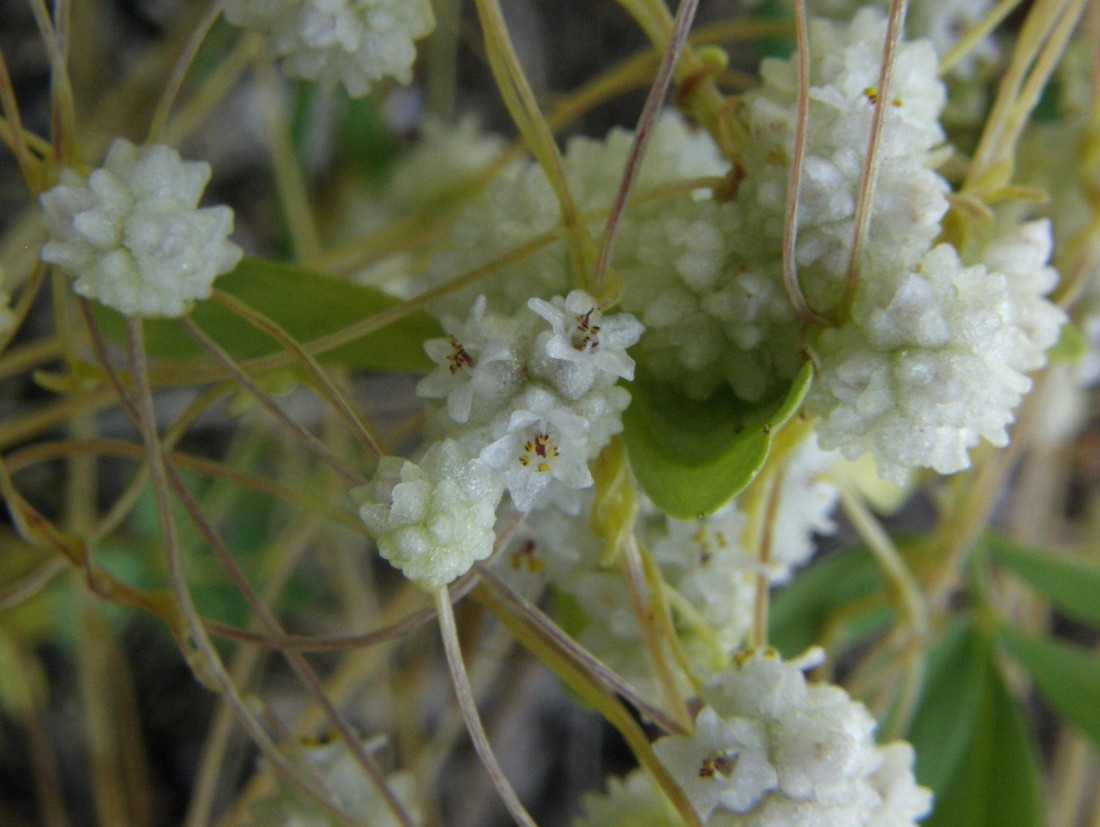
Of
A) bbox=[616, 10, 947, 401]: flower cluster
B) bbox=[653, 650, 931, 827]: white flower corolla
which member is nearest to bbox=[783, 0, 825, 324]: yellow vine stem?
bbox=[616, 10, 947, 401]: flower cluster

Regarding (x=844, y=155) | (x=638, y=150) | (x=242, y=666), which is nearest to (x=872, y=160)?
(x=844, y=155)

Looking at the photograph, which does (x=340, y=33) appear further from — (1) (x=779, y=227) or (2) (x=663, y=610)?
(2) (x=663, y=610)

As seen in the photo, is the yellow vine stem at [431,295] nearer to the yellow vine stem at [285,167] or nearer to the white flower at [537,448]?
the white flower at [537,448]

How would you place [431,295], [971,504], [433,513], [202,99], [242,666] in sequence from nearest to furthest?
[433,513]
[431,295]
[971,504]
[242,666]
[202,99]

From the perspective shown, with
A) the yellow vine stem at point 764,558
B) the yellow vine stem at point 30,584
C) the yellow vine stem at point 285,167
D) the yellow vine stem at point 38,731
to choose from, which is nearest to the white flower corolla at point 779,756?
the yellow vine stem at point 764,558

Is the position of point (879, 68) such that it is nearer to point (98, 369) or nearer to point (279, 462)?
point (98, 369)

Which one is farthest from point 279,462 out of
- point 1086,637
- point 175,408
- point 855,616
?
point 1086,637
